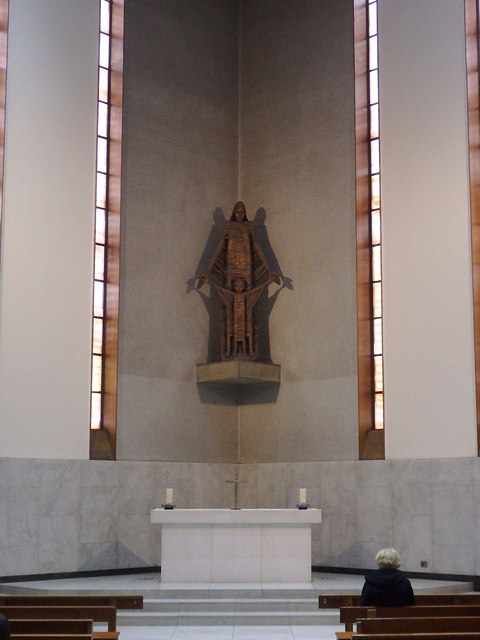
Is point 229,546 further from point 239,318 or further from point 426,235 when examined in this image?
point 426,235

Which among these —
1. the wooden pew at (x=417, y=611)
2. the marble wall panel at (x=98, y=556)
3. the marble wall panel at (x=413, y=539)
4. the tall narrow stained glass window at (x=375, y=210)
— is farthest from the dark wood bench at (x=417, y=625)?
the marble wall panel at (x=98, y=556)

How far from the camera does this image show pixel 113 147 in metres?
14.6

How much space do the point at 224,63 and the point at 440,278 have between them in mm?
5492

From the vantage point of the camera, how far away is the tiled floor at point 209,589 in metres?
9.85

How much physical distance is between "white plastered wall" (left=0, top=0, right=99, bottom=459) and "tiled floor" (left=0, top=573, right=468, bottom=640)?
176cm

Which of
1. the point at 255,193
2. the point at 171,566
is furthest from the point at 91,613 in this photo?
the point at 255,193

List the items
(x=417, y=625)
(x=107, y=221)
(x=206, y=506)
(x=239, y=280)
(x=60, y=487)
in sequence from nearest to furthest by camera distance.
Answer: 1. (x=417, y=625)
2. (x=60, y=487)
3. (x=107, y=221)
4. (x=206, y=506)
5. (x=239, y=280)

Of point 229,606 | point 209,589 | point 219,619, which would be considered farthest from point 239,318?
point 219,619

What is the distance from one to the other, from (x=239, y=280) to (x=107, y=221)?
84.8 inches

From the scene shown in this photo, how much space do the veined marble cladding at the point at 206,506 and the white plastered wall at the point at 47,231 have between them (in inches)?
21.7

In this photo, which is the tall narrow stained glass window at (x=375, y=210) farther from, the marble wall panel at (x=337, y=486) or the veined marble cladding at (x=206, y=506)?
the veined marble cladding at (x=206, y=506)

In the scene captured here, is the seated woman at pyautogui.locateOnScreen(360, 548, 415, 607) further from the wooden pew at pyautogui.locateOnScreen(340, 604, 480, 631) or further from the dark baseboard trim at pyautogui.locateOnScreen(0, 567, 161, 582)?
the dark baseboard trim at pyautogui.locateOnScreen(0, 567, 161, 582)

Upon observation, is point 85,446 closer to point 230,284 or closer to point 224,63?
point 230,284

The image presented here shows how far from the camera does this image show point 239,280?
594 inches
